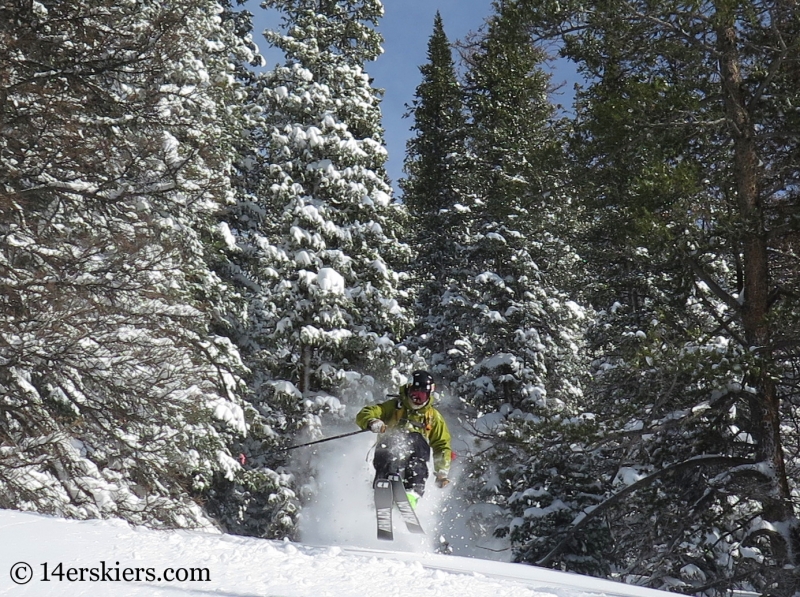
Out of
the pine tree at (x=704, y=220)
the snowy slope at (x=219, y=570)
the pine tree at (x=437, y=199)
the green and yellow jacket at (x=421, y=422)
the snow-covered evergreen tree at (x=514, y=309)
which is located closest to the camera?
the snowy slope at (x=219, y=570)

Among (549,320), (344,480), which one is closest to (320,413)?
(344,480)

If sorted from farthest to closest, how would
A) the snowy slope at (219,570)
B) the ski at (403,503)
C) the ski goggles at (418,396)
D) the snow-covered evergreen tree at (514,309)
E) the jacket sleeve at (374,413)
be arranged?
the snow-covered evergreen tree at (514,309), the ski goggles at (418,396), the jacket sleeve at (374,413), the ski at (403,503), the snowy slope at (219,570)

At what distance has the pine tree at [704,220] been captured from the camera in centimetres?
914

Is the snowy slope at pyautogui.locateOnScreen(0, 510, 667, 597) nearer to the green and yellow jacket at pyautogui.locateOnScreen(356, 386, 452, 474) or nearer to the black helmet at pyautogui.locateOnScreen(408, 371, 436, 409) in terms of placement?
the black helmet at pyautogui.locateOnScreen(408, 371, 436, 409)

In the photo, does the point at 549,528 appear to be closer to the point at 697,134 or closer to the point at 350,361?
the point at 350,361

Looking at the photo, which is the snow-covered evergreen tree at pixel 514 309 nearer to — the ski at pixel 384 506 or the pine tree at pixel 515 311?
the pine tree at pixel 515 311

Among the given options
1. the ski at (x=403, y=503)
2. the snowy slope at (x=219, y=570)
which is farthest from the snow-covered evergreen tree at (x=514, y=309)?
the snowy slope at (x=219, y=570)

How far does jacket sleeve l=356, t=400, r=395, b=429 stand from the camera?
10.5m

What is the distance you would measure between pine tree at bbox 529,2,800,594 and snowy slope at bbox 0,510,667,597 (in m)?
3.46

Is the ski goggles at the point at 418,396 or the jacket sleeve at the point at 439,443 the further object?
the jacket sleeve at the point at 439,443

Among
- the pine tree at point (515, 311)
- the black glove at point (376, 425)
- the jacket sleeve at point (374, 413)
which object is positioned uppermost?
the pine tree at point (515, 311)

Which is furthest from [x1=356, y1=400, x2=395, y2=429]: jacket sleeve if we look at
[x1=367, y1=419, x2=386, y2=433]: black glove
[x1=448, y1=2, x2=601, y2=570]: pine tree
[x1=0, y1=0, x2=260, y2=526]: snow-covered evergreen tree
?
[x1=448, y1=2, x2=601, y2=570]: pine tree

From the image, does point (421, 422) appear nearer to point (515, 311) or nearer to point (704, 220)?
point (704, 220)

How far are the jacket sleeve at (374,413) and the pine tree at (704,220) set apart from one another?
3.05m
